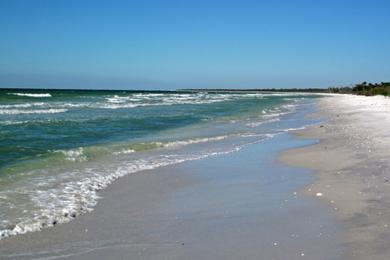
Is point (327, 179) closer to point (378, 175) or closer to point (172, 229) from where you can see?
point (378, 175)

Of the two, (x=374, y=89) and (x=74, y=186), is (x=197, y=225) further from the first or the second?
(x=374, y=89)

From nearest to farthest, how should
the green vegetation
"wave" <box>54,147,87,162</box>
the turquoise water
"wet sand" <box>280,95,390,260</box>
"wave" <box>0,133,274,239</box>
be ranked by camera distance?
"wet sand" <box>280,95,390,260</box> < "wave" <box>0,133,274,239</box> < the turquoise water < "wave" <box>54,147,87,162</box> < the green vegetation

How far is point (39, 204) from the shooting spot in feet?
24.7

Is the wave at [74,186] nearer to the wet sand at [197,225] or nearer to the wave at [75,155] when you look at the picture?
the wave at [75,155]

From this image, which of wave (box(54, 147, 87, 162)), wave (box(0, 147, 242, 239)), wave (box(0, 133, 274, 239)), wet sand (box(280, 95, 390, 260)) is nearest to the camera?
wet sand (box(280, 95, 390, 260))

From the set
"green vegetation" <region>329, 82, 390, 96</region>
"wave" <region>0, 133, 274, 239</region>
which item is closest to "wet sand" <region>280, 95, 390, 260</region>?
"wave" <region>0, 133, 274, 239</region>

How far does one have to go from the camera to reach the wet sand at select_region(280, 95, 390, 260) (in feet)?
17.0

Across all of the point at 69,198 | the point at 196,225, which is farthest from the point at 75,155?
the point at 196,225

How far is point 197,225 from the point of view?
20.5 ft

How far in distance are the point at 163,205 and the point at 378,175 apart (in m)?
3.90

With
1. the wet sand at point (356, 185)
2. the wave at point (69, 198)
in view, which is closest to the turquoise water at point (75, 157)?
the wave at point (69, 198)


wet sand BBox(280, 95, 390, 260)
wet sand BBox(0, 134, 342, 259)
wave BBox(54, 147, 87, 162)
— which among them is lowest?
wave BBox(54, 147, 87, 162)

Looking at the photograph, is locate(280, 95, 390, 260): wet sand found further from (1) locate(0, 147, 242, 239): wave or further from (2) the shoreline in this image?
(1) locate(0, 147, 242, 239): wave

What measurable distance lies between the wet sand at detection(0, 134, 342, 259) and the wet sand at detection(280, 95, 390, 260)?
0.72ft
